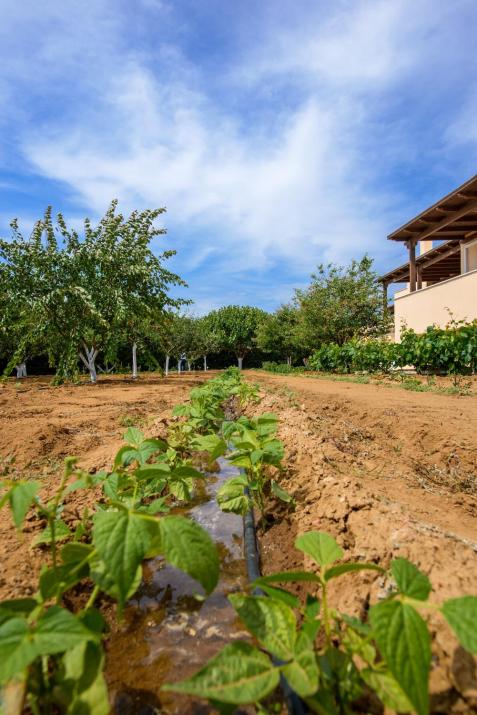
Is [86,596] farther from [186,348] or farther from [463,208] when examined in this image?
[186,348]

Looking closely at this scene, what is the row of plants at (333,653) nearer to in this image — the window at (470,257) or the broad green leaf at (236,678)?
the broad green leaf at (236,678)

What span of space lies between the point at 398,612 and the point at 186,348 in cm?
3027

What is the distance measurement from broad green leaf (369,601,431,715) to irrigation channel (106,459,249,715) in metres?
0.64

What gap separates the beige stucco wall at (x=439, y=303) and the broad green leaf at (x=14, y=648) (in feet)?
46.8

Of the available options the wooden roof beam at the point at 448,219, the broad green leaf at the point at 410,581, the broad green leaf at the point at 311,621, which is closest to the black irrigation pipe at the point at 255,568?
the broad green leaf at the point at 311,621

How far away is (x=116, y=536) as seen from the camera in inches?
37.1

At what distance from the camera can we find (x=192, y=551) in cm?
94

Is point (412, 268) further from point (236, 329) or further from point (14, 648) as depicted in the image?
point (236, 329)

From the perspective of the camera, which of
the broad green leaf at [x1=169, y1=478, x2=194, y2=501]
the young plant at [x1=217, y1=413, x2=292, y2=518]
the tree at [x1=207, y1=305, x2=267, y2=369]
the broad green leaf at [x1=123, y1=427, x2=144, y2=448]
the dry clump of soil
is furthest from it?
the tree at [x1=207, y1=305, x2=267, y2=369]

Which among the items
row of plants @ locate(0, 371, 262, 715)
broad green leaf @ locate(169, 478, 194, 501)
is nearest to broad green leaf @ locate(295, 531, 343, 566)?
row of plants @ locate(0, 371, 262, 715)

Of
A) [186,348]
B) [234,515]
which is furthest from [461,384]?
[186,348]

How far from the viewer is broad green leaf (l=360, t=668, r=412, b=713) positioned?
88 cm

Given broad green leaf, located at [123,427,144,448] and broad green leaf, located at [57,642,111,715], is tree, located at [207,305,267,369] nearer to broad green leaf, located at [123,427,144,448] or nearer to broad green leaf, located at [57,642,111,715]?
broad green leaf, located at [123,427,144,448]

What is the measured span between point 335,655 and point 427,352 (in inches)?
499
